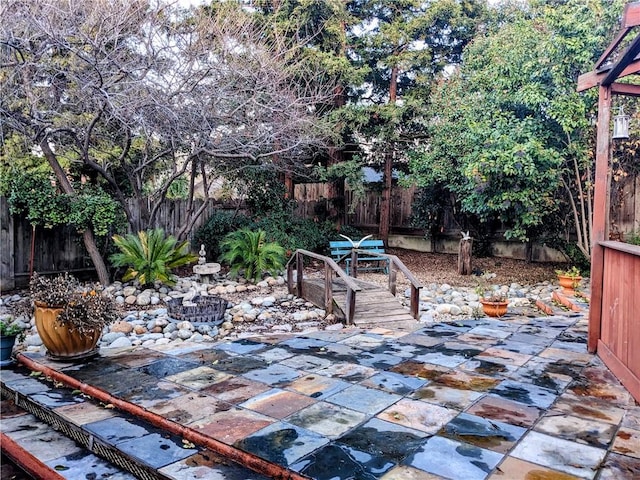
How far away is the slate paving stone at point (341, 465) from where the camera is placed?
2.10 meters

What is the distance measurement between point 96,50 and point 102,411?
14.4ft

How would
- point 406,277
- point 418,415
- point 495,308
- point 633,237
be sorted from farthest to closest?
1. point 633,237
2. point 406,277
3. point 495,308
4. point 418,415

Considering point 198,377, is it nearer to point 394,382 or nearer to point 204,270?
point 394,382

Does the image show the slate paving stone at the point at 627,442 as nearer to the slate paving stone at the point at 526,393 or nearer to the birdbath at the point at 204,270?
the slate paving stone at the point at 526,393

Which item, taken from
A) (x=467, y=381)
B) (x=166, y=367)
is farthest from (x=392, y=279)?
(x=166, y=367)

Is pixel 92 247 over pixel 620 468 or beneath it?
over

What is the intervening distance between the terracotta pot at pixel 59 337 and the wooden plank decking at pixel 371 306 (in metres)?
2.89

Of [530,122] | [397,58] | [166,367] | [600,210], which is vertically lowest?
[166,367]

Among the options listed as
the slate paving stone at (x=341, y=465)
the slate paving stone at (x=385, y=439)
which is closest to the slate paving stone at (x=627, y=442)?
the slate paving stone at (x=385, y=439)

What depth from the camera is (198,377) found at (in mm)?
3404

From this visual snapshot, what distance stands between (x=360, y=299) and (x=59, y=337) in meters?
3.68

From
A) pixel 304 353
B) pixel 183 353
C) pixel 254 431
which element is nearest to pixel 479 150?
pixel 304 353

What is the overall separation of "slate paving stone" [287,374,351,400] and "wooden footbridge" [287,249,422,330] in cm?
187

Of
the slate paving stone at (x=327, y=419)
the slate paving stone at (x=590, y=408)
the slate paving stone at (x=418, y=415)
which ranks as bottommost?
the slate paving stone at (x=327, y=419)
